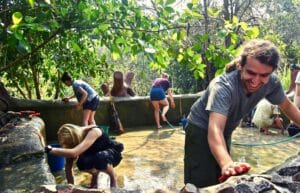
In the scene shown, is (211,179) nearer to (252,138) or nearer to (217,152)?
(217,152)

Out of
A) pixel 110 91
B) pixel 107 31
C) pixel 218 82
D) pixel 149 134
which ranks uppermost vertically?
pixel 107 31

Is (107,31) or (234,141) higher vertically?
(107,31)

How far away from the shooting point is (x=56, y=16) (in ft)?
13.7

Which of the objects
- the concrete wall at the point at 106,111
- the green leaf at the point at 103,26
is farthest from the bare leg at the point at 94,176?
the concrete wall at the point at 106,111

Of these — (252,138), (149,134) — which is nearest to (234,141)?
(252,138)

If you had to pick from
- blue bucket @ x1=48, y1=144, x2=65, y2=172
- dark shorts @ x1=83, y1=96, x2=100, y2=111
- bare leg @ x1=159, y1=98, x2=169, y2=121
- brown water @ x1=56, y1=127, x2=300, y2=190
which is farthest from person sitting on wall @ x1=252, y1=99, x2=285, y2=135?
blue bucket @ x1=48, y1=144, x2=65, y2=172

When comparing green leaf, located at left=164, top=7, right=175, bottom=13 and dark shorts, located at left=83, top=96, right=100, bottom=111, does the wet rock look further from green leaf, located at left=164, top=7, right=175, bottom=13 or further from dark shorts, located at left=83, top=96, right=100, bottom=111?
dark shorts, located at left=83, top=96, right=100, bottom=111

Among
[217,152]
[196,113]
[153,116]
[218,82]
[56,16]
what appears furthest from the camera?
[153,116]

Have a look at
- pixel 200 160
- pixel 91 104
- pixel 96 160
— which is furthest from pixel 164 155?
pixel 200 160

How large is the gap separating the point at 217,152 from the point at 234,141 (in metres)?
5.45

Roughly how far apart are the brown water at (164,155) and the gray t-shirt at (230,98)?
1.75 m

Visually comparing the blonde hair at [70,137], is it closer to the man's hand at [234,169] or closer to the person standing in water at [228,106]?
the person standing in water at [228,106]

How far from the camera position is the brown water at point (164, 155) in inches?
221

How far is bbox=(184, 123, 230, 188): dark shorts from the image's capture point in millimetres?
3027
